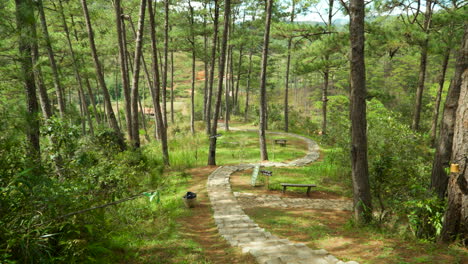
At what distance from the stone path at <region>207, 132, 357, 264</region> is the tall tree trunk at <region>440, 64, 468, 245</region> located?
1763mm

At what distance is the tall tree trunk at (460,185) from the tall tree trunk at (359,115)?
142cm

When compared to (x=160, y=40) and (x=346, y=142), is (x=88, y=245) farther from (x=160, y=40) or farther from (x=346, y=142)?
(x=160, y=40)

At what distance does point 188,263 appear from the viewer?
3699mm

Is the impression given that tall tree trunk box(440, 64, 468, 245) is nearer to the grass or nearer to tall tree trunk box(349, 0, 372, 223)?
the grass

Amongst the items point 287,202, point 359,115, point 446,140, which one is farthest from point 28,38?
point 446,140

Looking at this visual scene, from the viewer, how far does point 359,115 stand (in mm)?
5117

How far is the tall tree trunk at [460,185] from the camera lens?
3812 mm

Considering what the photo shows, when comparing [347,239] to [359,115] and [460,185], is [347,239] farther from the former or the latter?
[359,115]

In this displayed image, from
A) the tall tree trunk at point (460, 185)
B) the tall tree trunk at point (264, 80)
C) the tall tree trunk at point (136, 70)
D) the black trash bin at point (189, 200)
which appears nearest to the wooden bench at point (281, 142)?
the tall tree trunk at point (264, 80)

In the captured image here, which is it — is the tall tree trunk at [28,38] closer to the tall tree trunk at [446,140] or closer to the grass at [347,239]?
the grass at [347,239]

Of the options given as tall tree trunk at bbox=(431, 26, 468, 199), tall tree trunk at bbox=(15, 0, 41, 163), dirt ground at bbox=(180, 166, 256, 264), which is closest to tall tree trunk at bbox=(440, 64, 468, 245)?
tall tree trunk at bbox=(431, 26, 468, 199)

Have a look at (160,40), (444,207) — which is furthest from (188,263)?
(160,40)

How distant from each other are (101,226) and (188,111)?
3066 cm

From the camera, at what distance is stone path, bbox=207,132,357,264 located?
12.4ft
